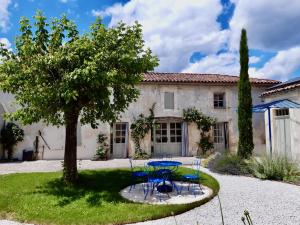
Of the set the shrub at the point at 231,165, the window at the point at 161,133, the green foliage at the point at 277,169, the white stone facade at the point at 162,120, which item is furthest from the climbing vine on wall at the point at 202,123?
the green foliage at the point at 277,169

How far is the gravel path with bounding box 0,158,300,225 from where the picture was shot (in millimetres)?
6805

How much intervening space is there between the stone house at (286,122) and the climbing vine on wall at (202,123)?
5022mm

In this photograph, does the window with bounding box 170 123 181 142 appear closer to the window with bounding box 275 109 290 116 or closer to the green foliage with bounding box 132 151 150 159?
the green foliage with bounding box 132 151 150 159

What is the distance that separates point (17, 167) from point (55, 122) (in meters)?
6.82

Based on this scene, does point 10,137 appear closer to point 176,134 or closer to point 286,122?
point 176,134

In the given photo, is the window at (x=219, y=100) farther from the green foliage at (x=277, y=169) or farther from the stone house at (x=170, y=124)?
the green foliage at (x=277, y=169)

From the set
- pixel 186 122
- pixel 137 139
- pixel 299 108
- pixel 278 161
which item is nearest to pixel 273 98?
pixel 299 108

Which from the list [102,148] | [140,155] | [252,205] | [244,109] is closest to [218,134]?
[140,155]

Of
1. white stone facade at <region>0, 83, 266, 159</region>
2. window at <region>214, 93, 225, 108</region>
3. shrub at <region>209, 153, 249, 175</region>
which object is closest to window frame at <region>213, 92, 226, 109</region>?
window at <region>214, 93, 225, 108</region>

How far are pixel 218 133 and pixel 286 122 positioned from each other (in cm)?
698

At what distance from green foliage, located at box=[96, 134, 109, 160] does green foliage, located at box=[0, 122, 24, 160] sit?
489 centimetres

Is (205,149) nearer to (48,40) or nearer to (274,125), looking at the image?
(274,125)

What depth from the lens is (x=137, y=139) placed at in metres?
19.1

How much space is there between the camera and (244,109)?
1436 cm
